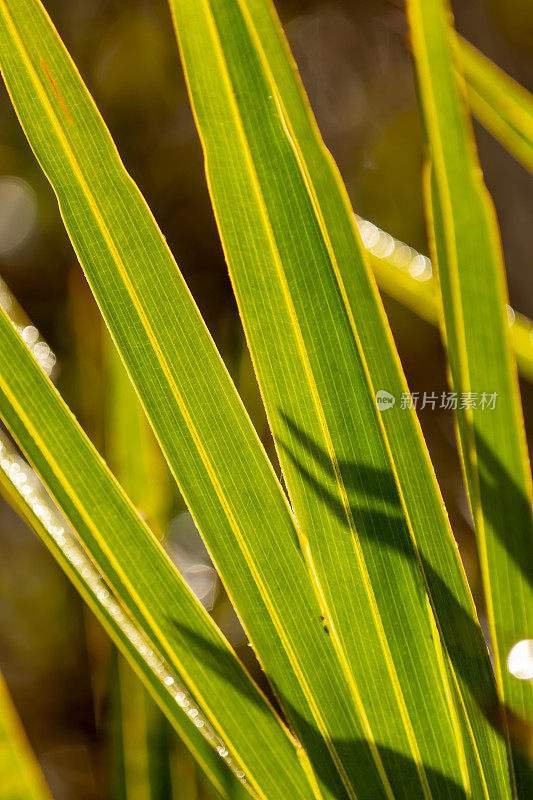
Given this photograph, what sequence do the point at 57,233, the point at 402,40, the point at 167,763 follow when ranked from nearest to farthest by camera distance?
the point at 167,763, the point at 57,233, the point at 402,40

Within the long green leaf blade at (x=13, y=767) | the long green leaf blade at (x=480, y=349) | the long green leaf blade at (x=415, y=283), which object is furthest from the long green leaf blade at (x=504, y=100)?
the long green leaf blade at (x=13, y=767)

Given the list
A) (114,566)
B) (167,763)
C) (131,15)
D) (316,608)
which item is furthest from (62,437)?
(131,15)

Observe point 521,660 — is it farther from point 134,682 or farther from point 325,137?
point 325,137

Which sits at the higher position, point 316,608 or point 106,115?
point 106,115

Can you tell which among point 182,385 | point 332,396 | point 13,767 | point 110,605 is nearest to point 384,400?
point 332,396

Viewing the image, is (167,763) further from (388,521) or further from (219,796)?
(388,521)

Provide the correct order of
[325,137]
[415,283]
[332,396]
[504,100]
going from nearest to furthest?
[332,396]
[504,100]
[415,283]
[325,137]
